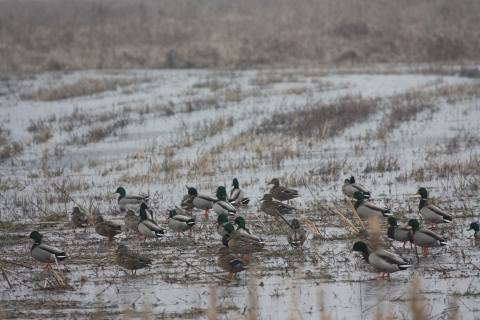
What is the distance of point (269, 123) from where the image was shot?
17.2 metres

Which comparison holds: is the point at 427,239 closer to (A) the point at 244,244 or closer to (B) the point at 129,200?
(A) the point at 244,244

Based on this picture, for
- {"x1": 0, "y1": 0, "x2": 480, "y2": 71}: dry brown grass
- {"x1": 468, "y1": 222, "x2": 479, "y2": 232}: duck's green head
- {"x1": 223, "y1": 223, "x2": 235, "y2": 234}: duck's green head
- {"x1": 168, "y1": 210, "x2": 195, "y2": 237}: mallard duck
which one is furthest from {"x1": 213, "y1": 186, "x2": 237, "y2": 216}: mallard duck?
{"x1": 0, "y1": 0, "x2": 480, "y2": 71}: dry brown grass

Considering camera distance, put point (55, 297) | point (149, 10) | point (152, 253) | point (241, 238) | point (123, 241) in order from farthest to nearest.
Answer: point (149, 10), point (123, 241), point (152, 253), point (241, 238), point (55, 297)

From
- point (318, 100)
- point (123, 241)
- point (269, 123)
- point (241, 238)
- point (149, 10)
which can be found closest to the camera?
point (241, 238)

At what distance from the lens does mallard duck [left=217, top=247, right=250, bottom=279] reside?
6.75m

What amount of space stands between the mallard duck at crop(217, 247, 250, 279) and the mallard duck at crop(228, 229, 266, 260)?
1.21 ft

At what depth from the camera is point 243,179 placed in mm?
11961

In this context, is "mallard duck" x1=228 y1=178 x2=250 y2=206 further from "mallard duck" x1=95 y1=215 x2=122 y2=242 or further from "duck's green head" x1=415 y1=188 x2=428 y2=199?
"duck's green head" x1=415 y1=188 x2=428 y2=199

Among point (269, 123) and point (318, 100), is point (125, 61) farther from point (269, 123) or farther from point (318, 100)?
point (269, 123)

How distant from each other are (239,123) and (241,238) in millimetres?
10630

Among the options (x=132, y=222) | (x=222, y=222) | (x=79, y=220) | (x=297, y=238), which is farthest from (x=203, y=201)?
(x=297, y=238)

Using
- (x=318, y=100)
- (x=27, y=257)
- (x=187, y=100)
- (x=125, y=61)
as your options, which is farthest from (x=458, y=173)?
(x=125, y=61)

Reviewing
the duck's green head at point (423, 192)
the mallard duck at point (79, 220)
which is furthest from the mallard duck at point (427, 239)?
the mallard duck at point (79, 220)

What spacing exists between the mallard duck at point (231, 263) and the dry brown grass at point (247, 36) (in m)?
24.9
